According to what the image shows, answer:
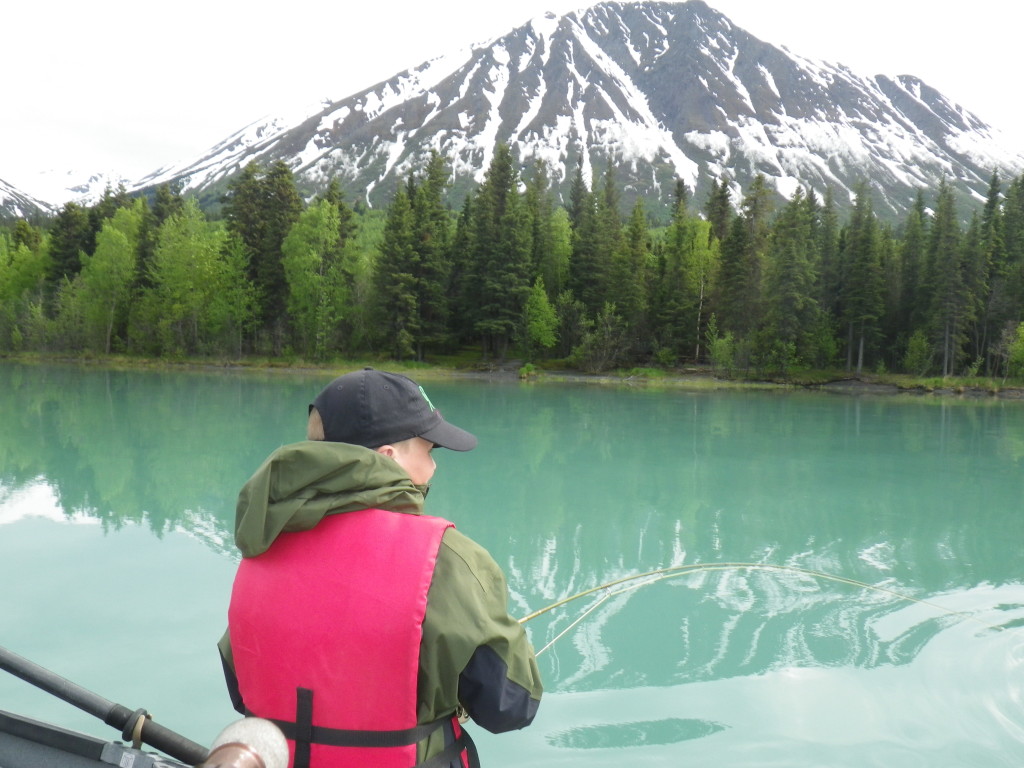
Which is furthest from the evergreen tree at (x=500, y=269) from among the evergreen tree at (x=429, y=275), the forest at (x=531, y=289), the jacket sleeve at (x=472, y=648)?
the jacket sleeve at (x=472, y=648)

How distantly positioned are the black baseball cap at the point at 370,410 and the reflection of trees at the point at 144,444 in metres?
7.20

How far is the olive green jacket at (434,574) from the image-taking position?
173cm

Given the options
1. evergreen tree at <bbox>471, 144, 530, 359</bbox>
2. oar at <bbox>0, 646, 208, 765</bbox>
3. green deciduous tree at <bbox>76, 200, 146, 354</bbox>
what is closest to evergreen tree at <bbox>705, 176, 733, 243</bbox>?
evergreen tree at <bbox>471, 144, 530, 359</bbox>

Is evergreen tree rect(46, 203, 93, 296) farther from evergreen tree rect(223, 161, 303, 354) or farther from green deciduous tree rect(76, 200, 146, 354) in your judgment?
evergreen tree rect(223, 161, 303, 354)

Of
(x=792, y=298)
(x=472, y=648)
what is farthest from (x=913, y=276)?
(x=472, y=648)

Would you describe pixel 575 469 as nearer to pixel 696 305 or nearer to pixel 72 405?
pixel 72 405

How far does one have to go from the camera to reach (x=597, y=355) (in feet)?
157

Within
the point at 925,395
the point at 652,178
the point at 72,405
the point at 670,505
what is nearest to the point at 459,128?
the point at 652,178

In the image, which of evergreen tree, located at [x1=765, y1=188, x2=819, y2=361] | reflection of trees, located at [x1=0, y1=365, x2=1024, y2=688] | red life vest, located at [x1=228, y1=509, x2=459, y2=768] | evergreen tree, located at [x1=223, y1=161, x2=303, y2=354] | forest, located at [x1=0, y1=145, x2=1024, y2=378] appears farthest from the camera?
evergreen tree, located at [x1=223, y1=161, x2=303, y2=354]

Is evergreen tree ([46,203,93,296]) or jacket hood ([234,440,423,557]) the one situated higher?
evergreen tree ([46,203,93,296])

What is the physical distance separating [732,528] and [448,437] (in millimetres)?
8214

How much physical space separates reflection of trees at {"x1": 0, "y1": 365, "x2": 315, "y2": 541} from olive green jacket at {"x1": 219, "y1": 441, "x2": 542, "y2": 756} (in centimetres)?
742

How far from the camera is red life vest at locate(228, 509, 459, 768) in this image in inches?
67.6

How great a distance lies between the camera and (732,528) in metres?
9.78
